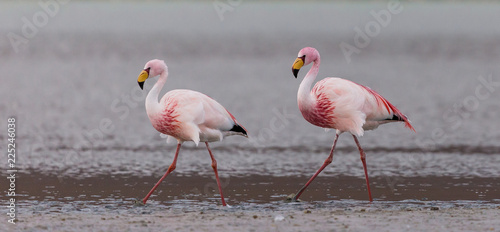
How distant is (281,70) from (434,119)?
13.7 m

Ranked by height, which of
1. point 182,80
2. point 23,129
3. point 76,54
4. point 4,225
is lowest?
point 4,225

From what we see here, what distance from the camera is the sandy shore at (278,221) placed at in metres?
7.94

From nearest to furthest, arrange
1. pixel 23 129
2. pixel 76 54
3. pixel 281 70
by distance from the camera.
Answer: pixel 23 129
pixel 281 70
pixel 76 54

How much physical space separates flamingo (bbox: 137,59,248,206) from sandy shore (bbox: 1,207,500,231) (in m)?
1.16

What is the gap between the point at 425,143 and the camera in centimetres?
1477

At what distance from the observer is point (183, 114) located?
989cm

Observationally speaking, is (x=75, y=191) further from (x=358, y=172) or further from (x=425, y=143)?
(x=425, y=143)

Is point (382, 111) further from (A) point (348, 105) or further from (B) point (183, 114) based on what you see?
(B) point (183, 114)

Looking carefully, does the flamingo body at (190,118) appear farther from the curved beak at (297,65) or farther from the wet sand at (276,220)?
the wet sand at (276,220)

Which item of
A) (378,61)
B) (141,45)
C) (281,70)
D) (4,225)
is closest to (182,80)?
(281,70)

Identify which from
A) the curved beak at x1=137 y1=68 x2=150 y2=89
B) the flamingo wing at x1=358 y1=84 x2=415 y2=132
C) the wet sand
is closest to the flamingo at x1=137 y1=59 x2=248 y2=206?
the curved beak at x1=137 y1=68 x2=150 y2=89

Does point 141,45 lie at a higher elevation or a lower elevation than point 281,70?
higher

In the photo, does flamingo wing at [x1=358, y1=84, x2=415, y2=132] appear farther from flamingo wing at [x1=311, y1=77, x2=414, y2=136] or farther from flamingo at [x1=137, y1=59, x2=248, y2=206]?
flamingo at [x1=137, y1=59, x2=248, y2=206]

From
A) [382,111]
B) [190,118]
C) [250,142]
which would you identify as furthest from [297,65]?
[250,142]
